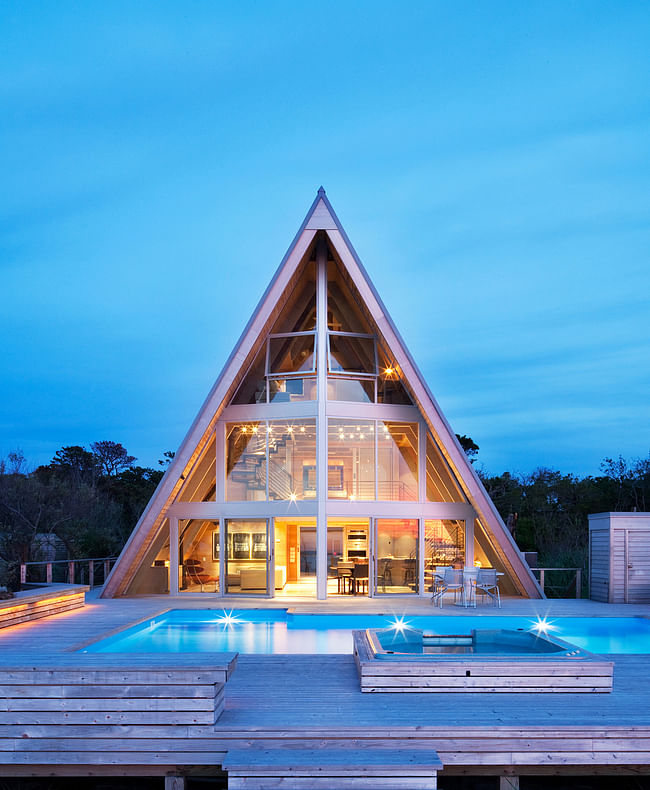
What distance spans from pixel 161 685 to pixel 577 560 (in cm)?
1270

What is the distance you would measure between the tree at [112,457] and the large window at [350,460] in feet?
89.0

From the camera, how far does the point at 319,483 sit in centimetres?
1323

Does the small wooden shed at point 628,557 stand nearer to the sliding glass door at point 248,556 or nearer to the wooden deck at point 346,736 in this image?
the sliding glass door at point 248,556

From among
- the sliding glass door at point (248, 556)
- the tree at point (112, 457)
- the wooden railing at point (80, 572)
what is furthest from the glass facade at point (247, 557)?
the tree at point (112, 457)

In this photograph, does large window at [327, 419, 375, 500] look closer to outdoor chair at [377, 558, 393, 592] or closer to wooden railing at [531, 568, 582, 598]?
outdoor chair at [377, 558, 393, 592]

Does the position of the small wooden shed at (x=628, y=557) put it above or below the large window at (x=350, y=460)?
below

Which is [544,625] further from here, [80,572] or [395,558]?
[80,572]

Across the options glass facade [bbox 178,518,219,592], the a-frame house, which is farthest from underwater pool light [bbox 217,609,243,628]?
glass facade [bbox 178,518,219,592]

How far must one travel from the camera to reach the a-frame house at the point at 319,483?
1342cm

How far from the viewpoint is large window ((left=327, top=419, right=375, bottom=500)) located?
13508 mm

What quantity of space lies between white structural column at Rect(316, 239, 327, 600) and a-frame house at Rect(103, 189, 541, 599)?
0.07 ft

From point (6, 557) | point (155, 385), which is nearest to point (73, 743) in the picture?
point (6, 557)

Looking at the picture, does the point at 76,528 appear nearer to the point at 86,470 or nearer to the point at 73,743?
the point at 86,470

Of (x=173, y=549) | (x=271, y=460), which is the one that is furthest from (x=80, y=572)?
(x=271, y=460)
